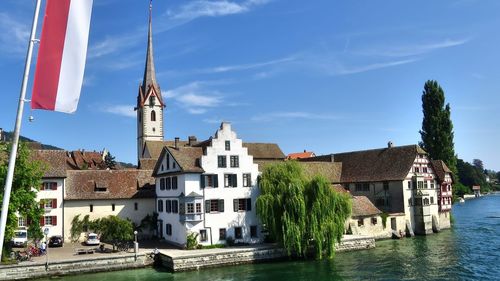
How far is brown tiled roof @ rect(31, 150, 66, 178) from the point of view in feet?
172

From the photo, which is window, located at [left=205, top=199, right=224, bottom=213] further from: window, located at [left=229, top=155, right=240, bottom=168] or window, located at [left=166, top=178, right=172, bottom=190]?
window, located at [left=166, top=178, right=172, bottom=190]

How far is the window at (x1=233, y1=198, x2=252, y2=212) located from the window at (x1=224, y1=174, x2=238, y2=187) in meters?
1.64

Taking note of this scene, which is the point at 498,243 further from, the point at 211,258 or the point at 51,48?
the point at 51,48

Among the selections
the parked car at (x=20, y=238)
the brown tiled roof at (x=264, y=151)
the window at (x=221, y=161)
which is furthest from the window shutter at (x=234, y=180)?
the brown tiled roof at (x=264, y=151)

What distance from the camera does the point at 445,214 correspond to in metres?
68.2

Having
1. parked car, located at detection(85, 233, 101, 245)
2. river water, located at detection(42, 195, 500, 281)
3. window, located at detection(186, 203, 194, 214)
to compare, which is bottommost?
river water, located at detection(42, 195, 500, 281)

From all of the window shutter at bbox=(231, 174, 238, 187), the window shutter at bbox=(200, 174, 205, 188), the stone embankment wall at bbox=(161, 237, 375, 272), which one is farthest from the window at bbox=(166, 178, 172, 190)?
the stone embankment wall at bbox=(161, 237, 375, 272)

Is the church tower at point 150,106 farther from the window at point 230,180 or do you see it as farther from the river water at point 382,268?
the river water at point 382,268

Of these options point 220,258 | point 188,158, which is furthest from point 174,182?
point 220,258

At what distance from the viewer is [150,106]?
9925 centimetres

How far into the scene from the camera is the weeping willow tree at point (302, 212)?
4469cm

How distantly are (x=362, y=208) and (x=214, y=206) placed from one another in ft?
64.1

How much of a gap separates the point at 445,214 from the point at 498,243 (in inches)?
688

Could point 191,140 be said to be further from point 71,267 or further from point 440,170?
point 440,170
